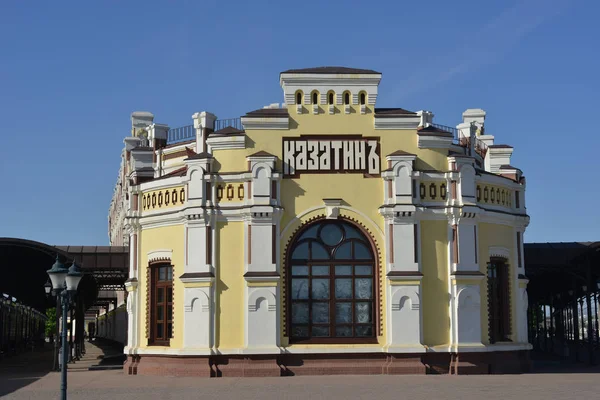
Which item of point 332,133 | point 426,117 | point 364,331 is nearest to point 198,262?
point 364,331

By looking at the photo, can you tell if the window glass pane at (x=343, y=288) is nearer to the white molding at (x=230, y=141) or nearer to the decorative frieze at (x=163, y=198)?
the white molding at (x=230, y=141)

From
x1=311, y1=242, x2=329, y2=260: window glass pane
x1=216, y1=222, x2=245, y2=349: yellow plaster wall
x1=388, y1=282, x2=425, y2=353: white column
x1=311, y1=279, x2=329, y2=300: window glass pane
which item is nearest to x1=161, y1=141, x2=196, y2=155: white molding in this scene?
x1=216, y1=222, x2=245, y2=349: yellow plaster wall

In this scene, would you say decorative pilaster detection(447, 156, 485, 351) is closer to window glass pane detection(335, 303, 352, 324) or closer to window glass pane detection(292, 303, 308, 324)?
window glass pane detection(335, 303, 352, 324)

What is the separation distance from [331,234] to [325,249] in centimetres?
55

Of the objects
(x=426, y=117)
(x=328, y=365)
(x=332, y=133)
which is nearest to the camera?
(x=328, y=365)

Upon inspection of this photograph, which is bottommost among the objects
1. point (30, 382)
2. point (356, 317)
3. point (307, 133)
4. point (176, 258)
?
point (30, 382)

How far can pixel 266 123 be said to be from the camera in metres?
31.0

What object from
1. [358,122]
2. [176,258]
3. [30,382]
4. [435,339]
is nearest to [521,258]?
[435,339]

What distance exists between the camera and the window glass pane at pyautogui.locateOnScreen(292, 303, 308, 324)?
99.7 feet

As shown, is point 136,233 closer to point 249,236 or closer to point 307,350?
point 249,236

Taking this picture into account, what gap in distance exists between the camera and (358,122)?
3127 cm

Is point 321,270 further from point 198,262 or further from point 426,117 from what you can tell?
point 426,117

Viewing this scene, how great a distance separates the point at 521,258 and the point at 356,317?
697 centimetres

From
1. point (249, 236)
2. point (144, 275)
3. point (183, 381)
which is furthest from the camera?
point (144, 275)
